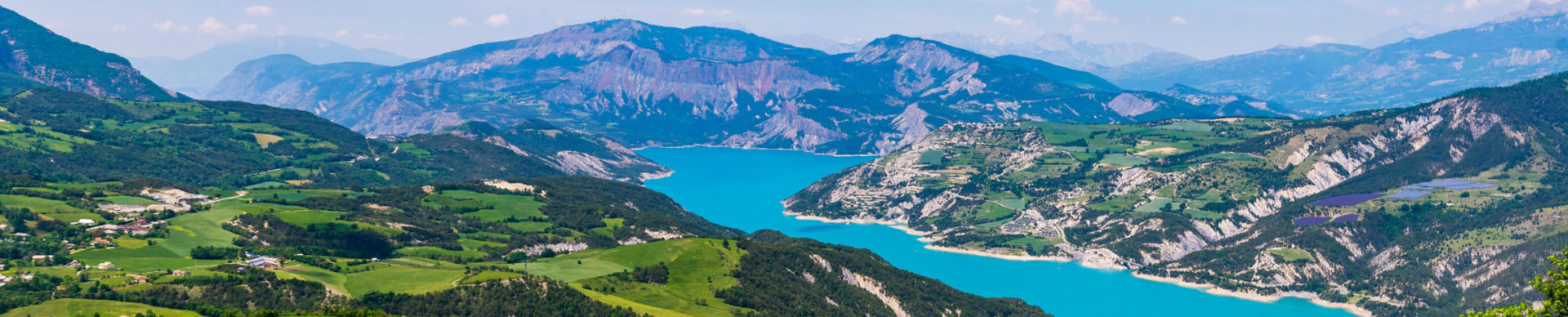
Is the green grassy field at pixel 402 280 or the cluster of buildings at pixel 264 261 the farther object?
the cluster of buildings at pixel 264 261

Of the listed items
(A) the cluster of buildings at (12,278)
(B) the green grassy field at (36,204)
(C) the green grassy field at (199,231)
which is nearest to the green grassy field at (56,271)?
(A) the cluster of buildings at (12,278)

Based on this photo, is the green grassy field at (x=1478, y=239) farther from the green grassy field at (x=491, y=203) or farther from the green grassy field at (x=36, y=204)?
the green grassy field at (x=36, y=204)

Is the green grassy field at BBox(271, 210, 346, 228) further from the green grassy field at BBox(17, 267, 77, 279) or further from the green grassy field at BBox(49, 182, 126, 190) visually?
the green grassy field at BBox(17, 267, 77, 279)

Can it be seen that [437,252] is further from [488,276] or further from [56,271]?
[56,271]

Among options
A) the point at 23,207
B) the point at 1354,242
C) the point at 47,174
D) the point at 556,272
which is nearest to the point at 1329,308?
the point at 1354,242

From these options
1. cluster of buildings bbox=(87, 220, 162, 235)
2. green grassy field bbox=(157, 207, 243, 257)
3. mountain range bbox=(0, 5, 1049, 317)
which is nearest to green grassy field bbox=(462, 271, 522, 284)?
mountain range bbox=(0, 5, 1049, 317)

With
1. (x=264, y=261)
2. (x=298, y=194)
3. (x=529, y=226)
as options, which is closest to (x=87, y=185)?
(x=298, y=194)

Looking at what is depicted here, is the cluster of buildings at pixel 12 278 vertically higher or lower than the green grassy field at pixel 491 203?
lower
